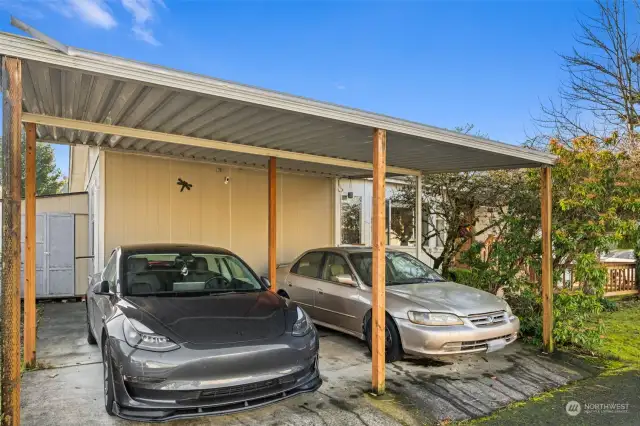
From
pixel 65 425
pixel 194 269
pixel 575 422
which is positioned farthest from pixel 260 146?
pixel 575 422

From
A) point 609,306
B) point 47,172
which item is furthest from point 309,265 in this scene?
point 47,172

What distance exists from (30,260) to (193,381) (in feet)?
10.3

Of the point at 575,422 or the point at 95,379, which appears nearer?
the point at 575,422

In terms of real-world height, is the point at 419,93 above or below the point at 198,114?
above

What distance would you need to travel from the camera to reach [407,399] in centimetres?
426

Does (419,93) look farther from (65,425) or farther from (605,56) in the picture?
(65,425)

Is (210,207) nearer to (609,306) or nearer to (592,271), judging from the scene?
(592,271)


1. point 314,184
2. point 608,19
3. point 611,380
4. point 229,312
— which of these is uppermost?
point 608,19

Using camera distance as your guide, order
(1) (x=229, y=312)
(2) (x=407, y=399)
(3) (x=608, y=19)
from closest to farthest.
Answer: (1) (x=229, y=312) < (2) (x=407, y=399) < (3) (x=608, y=19)

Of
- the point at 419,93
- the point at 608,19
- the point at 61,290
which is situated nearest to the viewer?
the point at 61,290

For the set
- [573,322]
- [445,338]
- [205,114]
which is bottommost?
[573,322]

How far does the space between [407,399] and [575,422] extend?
1.50 metres

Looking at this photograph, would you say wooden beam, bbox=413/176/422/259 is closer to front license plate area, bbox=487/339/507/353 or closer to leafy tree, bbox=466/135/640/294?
leafy tree, bbox=466/135/640/294

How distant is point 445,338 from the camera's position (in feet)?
15.8
